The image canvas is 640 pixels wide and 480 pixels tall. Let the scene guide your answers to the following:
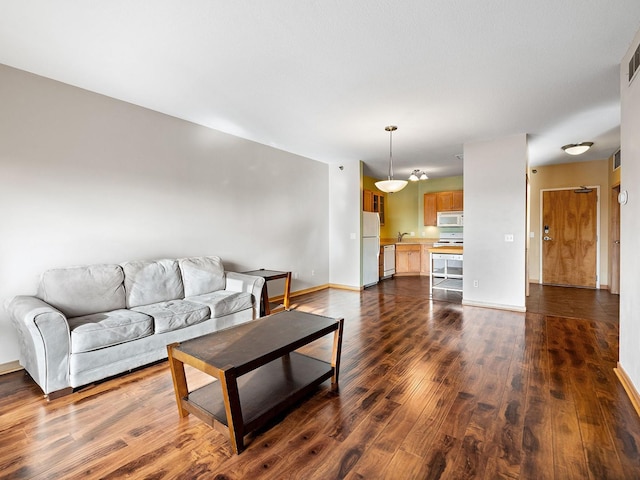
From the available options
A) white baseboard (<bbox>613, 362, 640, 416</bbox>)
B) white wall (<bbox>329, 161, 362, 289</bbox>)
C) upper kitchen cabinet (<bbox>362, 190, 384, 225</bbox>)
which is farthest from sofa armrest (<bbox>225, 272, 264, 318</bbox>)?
upper kitchen cabinet (<bbox>362, 190, 384, 225</bbox>)

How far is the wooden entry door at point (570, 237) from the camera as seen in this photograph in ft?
20.8

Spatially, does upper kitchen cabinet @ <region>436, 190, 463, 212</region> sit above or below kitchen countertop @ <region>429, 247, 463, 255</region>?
above

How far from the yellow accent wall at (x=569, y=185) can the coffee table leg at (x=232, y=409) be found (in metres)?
7.33

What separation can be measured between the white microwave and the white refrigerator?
6.64 feet

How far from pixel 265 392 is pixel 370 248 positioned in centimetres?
495

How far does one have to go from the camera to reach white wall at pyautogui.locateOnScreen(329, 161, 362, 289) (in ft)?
20.7

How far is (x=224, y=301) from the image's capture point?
349 centimetres

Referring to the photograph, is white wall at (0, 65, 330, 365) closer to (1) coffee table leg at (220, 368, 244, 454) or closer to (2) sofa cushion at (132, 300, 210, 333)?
(2) sofa cushion at (132, 300, 210, 333)

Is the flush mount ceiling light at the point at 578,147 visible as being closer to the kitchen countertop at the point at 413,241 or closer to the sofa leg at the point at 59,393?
the kitchen countertop at the point at 413,241

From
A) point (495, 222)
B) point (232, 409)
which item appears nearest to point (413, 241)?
point (495, 222)

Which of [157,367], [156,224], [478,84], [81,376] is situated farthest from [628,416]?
[156,224]

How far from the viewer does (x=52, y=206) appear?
2.99m

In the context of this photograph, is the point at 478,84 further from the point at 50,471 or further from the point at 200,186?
the point at 50,471

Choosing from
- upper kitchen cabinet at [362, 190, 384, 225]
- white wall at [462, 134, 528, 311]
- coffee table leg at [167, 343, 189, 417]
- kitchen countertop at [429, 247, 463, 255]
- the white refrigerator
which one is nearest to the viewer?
coffee table leg at [167, 343, 189, 417]
